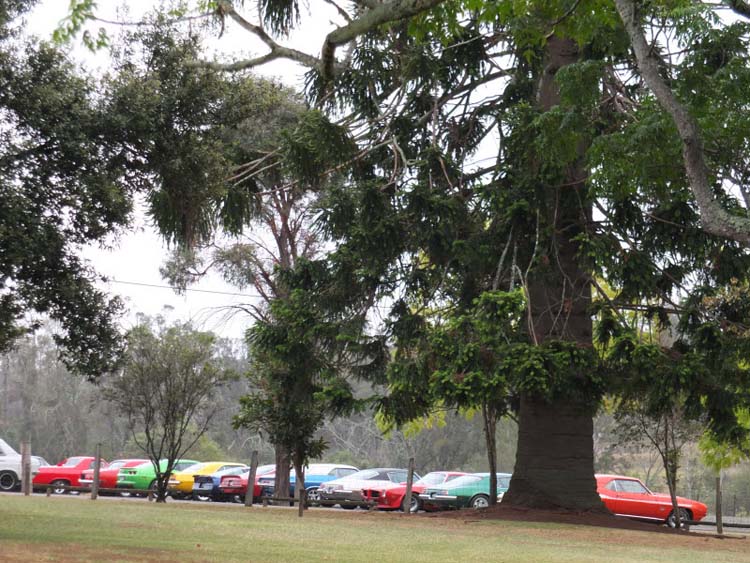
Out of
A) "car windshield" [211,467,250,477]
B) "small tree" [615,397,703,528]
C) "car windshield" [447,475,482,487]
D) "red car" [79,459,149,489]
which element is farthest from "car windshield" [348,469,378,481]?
"small tree" [615,397,703,528]

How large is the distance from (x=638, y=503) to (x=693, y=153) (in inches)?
805

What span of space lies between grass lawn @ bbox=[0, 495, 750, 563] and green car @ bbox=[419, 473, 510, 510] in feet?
29.2

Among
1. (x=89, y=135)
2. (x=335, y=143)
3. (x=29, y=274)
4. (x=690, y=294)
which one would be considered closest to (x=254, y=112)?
(x=89, y=135)

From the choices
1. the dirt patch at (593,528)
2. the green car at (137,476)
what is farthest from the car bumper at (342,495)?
the dirt patch at (593,528)

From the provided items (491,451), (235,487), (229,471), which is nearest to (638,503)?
(491,451)

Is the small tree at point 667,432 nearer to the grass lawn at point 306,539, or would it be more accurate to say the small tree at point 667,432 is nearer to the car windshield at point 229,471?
the grass lawn at point 306,539

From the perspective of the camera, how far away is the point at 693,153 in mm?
9797

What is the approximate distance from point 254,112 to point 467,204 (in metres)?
7.00

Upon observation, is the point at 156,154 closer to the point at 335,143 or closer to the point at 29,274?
the point at 29,274

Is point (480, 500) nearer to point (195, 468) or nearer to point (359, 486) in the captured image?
point (359, 486)

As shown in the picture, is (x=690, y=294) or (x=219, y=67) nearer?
(x=219, y=67)

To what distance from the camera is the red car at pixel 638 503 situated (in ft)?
92.8

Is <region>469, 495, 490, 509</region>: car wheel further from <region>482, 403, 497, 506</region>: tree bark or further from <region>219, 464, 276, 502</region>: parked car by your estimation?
<region>219, 464, 276, 502</region>: parked car

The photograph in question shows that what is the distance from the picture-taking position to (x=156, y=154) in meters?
12.0
